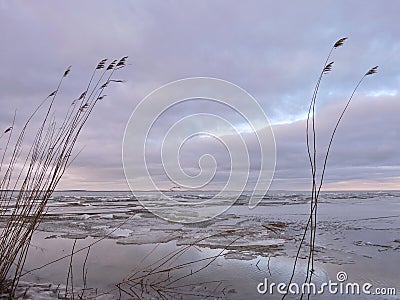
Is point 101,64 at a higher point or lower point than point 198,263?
higher

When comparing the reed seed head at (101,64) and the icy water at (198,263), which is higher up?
the reed seed head at (101,64)

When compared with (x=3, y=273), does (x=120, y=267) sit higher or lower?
lower

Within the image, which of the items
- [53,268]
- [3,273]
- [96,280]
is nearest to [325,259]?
[96,280]

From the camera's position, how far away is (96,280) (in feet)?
12.1

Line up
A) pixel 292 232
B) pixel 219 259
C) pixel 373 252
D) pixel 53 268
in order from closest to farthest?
pixel 53 268 → pixel 219 259 → pixel 373 252 → pixel 292 232

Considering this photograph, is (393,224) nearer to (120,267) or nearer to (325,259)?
(325,259)

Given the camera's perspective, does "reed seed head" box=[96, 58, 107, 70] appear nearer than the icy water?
Yes

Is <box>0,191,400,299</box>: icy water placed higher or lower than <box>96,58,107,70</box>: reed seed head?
lower

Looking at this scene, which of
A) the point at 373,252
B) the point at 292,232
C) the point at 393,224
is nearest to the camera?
the point at 373,252

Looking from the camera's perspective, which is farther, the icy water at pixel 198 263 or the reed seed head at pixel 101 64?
the icy water at pixel 198 263

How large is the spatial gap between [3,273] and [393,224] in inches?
354

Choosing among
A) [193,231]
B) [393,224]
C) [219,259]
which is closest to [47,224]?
[193,231]

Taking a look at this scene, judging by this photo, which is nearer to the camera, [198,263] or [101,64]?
[101,64]

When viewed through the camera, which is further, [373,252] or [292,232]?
[292,232]
